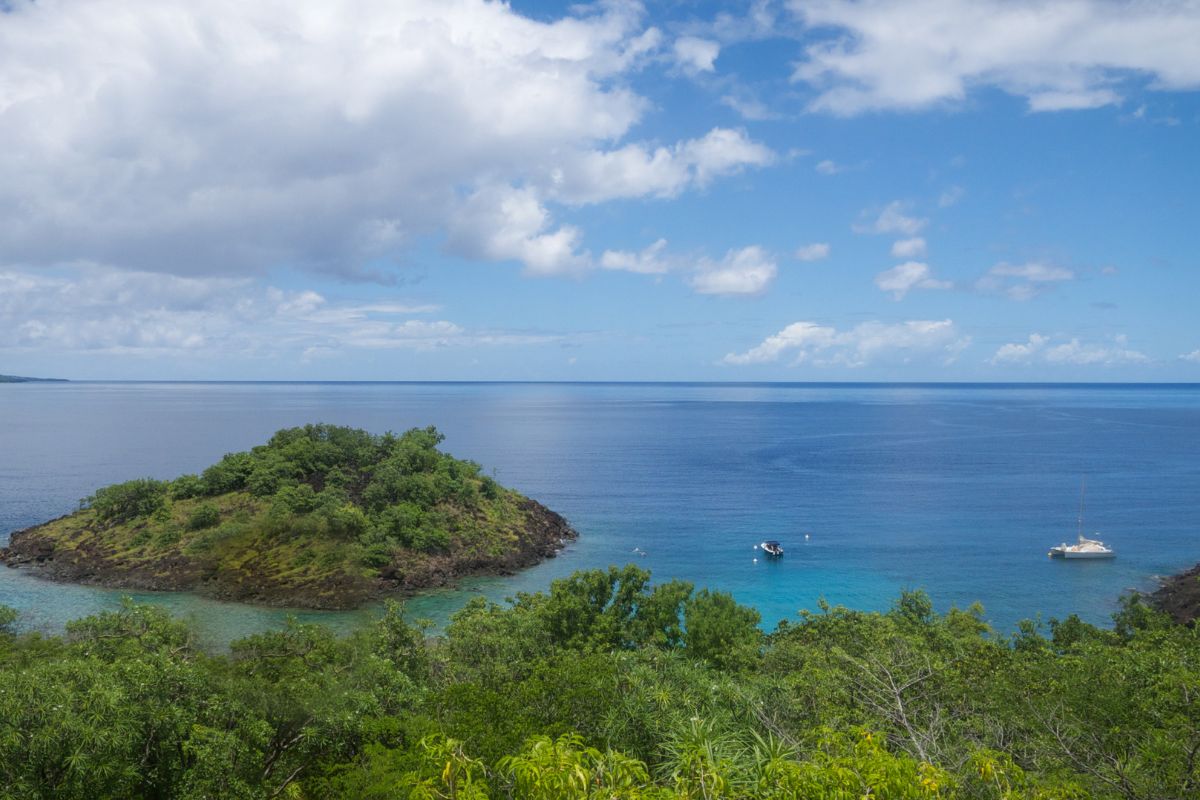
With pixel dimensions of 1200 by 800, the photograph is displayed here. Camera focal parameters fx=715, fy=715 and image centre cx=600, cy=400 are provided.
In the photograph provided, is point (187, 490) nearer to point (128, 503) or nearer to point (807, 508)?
point (128, 503)

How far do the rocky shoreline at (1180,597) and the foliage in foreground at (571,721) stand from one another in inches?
1006

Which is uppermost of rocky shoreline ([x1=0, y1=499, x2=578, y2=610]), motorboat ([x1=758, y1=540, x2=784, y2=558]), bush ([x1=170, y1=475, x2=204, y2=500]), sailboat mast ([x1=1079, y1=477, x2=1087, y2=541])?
bush ([x1=170, y1=475, x2=204, y2=500])

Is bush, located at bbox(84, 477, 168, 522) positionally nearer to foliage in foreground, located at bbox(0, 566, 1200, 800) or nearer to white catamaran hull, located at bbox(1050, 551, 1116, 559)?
foliage in foreground, located at bbox(0, 566, 1200, 800)

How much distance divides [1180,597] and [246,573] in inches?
3017

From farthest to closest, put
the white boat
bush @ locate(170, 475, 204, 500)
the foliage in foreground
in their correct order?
bush @ locate(170, 475, 204, 500) < the white boat < the foliage in foreground

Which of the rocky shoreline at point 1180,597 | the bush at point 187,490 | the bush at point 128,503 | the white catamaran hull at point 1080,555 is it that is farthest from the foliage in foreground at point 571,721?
the bush at point 187,490

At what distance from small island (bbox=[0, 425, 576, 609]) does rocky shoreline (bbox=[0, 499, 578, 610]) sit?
116 mm

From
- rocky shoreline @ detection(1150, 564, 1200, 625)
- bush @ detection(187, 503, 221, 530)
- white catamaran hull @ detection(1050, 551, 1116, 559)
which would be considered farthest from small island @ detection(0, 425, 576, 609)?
rocky shoreline @ detection(1150, 564, 1200, 625)

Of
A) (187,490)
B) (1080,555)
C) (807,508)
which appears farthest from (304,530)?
(1080,555)

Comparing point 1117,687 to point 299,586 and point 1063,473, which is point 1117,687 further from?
point 1063,473

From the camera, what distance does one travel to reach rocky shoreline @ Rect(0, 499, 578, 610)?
59875 mm

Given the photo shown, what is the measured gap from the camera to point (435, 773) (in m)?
12.8

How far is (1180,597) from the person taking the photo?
5581 centimetres

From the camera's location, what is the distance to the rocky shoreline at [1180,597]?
52.2 meters
